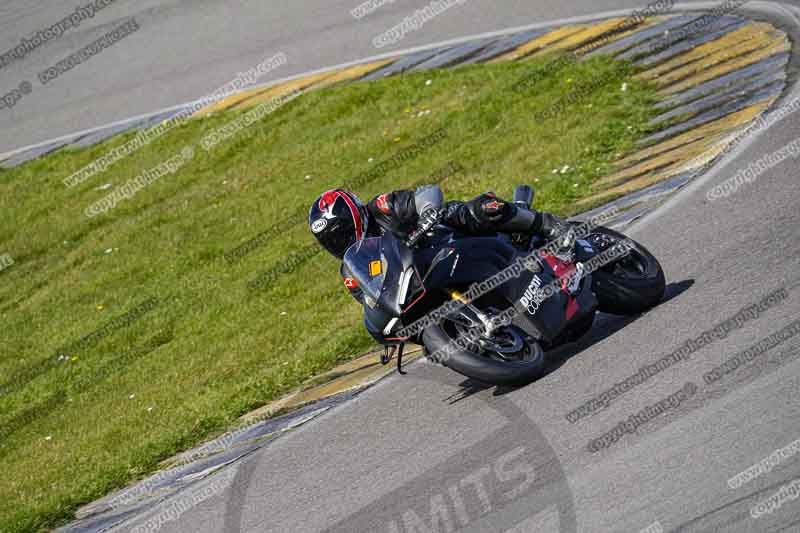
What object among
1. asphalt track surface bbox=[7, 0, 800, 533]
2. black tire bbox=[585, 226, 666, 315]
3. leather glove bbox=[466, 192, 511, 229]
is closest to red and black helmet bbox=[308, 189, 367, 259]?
leather glove bbox=[466, 192, 511, 229]

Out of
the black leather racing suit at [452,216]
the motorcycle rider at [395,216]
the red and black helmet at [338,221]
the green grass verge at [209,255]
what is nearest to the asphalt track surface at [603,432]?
the black leather racing suit at [452,216]

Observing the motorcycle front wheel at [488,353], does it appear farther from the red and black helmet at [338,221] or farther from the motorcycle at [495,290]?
the red and black helmet at [338,221]

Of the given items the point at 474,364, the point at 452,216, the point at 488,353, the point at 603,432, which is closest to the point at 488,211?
the point at 452,216

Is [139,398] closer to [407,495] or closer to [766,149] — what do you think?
[407,495]

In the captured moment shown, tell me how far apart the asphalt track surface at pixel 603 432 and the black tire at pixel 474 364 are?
0.54 ft

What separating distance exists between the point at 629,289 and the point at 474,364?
4.47 ft

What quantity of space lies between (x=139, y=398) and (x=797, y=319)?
20.6ft

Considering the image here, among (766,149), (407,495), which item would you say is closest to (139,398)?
(407,495)

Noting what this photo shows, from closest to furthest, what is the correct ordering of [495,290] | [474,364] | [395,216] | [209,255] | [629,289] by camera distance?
[474,364], [395,216], [495,290], [629,289], [209,255]

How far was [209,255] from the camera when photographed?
43.6 feet

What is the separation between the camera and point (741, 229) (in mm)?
7754

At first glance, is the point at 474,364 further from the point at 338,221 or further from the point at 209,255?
the point at 209,255

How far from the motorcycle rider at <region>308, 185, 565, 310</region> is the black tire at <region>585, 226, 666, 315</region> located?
2.02ft

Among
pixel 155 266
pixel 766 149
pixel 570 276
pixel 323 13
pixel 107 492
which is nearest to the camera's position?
pixel 570 276
